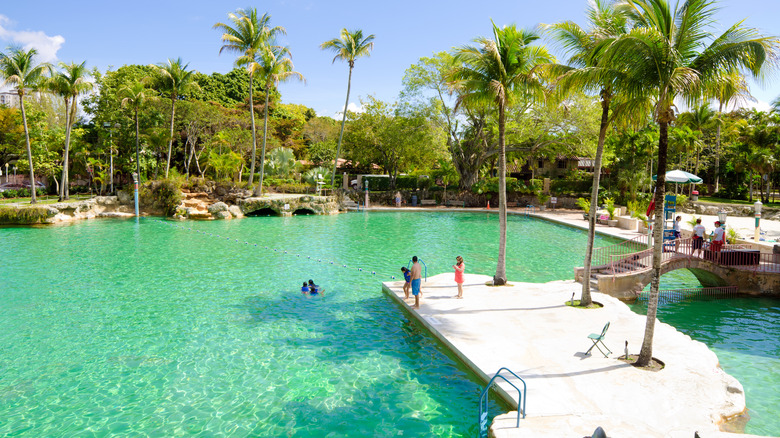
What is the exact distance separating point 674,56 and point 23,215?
3666cm

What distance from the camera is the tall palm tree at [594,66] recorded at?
957 cm

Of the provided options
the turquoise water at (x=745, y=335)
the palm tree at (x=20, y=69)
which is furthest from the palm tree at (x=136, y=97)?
the turquoise water at (x=745, y=335)

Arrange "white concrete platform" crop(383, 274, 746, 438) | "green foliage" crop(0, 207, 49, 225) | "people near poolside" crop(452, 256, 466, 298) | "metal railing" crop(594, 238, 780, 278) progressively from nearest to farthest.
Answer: "white concrete platform" crop(383, 274, 746, 438) → "people near poolside" crop(452, 256, 466, 298) → "metal railing" crop(594, 238, 780, 278) → "green foliage" crop(0, 207, 49, 225)

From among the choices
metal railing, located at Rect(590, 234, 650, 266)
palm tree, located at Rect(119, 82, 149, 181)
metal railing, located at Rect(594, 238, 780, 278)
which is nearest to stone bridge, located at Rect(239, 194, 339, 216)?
palm tree, located at Rect(119, 82, 149, 181)

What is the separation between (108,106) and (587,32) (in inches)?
1732

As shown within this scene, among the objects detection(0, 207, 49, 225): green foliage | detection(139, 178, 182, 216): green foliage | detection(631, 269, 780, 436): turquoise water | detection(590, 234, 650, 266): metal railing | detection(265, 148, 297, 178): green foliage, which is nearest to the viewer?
detection(631, 269, 780, 436): turquoise water

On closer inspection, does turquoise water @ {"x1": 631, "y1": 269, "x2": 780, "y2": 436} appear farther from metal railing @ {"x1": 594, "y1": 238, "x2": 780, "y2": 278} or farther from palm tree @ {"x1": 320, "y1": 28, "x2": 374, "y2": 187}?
palm tree @ {"x1": 320, "y1": 28, "x2": 374, "y2": 187}

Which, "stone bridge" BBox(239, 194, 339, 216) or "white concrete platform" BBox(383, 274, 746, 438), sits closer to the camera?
"white concrete platform" BBox(383, 274, 746, 438)

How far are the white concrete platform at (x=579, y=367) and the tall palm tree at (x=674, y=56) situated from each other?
2.94 ft

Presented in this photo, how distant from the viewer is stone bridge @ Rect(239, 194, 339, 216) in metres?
36.6

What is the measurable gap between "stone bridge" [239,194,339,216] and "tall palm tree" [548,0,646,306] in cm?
2855

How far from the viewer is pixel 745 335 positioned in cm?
1212

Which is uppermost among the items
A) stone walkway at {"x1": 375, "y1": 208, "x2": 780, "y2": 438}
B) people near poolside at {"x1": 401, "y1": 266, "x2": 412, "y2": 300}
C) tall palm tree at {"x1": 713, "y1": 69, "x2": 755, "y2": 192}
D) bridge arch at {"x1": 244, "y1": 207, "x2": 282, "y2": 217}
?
tall palm tree at {"x1": 713, "y1": 69, "x2": 755, "y2": 192}

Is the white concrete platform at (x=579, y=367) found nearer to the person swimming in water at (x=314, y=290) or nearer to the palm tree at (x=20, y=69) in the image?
the person swimming in water at (x=314, y=290)
